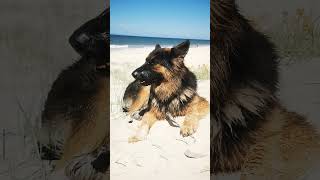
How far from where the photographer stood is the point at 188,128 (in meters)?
2.53

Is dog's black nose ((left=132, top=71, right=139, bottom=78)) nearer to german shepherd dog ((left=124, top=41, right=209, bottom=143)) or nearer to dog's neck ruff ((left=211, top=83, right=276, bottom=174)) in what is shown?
german shepherd dog ((left=124, top=41, right=209, bottom=143))

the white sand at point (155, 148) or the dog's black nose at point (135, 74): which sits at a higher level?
the dog's black nose at point (135, 74)

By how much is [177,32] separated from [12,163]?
1.36 meters

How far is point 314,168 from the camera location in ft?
8.30

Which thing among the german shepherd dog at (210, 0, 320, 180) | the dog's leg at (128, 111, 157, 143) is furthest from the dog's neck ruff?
the dog's leg at (128, 111, 157, 143)

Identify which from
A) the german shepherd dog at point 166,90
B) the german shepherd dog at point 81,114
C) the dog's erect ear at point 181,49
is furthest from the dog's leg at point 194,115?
the german shepherd dog at point 81,114

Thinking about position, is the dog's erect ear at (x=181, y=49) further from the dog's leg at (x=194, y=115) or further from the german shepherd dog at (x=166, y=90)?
the dog's leg at (x=194, y=115)

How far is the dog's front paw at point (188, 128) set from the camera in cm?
253

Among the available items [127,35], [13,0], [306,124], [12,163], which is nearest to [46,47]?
[13,0]

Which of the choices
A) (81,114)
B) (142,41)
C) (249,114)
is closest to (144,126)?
(81,114)

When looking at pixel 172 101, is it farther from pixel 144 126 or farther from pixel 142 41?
pixel 142 41

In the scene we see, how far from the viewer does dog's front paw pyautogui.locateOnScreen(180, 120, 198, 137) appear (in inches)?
99.4

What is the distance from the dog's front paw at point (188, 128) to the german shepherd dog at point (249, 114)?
117 mm

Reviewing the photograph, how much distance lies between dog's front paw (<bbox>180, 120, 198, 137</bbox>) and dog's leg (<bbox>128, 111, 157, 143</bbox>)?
0.19 meters
